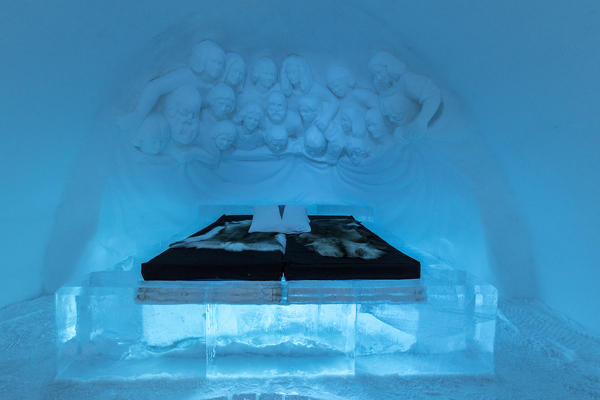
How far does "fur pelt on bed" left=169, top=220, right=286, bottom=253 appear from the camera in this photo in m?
2.15

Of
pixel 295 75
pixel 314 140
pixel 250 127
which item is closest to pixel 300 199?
pixel 314 140

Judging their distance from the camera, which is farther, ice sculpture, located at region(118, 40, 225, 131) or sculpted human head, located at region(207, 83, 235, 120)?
sculpted human head, located at region(207, 83, 235, 120)

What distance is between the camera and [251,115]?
324 centimetres

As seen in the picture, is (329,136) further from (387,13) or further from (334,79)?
(387,13)

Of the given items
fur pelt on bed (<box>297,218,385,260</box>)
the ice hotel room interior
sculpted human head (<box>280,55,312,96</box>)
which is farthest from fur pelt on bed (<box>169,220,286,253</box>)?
sculpted human head (<box>280,55,312,96</box>)

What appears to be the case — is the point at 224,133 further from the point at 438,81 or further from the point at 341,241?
the point at 438,81

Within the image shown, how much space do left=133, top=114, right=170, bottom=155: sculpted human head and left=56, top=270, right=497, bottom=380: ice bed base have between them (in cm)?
153

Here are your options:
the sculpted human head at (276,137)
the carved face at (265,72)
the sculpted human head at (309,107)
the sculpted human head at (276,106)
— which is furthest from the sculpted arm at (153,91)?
the sculpted human head at (309,107)

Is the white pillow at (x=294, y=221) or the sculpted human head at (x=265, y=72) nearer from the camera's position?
the white pillow at (x=294, y=221)

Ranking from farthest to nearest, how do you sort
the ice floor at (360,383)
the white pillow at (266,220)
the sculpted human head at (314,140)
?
the sculpted human head at (314,140) → the white pillow at (266,220) → the ice floor at (360,383)

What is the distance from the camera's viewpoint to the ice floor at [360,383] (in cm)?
171

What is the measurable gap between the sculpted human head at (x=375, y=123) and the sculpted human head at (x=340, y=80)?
28 centimetres

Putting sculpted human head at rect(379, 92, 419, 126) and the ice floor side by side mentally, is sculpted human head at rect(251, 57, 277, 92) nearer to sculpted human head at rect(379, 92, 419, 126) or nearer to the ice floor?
sculpted human head at rect(379, 92, 419, 126)

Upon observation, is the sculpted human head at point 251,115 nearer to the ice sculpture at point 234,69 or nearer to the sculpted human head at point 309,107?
the ice sculpture at point 234,69
